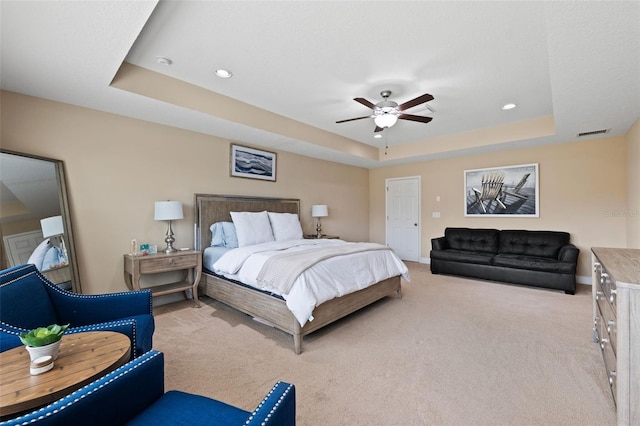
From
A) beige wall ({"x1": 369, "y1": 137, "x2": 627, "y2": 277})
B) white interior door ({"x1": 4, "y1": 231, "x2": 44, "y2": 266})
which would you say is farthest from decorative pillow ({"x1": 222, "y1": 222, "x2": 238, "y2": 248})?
beige wall ({"x1": 369, "y1": 137, "x2": 627, "y2": 277})

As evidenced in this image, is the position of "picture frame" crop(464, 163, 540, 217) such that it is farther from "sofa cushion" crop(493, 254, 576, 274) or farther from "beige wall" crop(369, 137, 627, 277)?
"sofa cushion" crop(493, 254, 576, 274)

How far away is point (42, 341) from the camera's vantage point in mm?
1145

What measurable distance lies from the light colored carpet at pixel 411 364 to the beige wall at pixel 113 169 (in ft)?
3.24

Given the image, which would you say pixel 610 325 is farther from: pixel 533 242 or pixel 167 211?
pixel 167 211

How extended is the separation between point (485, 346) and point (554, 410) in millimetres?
814

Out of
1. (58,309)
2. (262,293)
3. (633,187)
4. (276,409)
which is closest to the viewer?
(276,409)

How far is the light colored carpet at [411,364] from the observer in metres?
1.72

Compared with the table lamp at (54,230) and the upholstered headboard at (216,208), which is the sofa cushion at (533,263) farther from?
the table lamp at (54,230)

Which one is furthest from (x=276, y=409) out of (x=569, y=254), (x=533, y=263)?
(x=569, y=254)

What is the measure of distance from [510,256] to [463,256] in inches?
28.0

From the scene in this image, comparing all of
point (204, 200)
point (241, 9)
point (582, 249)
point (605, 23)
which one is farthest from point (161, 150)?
point (582, 249)

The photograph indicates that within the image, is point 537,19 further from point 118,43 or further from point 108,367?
point 108,367

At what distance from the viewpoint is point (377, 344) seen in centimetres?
256

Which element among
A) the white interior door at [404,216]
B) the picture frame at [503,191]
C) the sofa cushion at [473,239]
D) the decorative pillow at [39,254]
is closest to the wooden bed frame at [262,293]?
the decorative pillow at [39,254]
